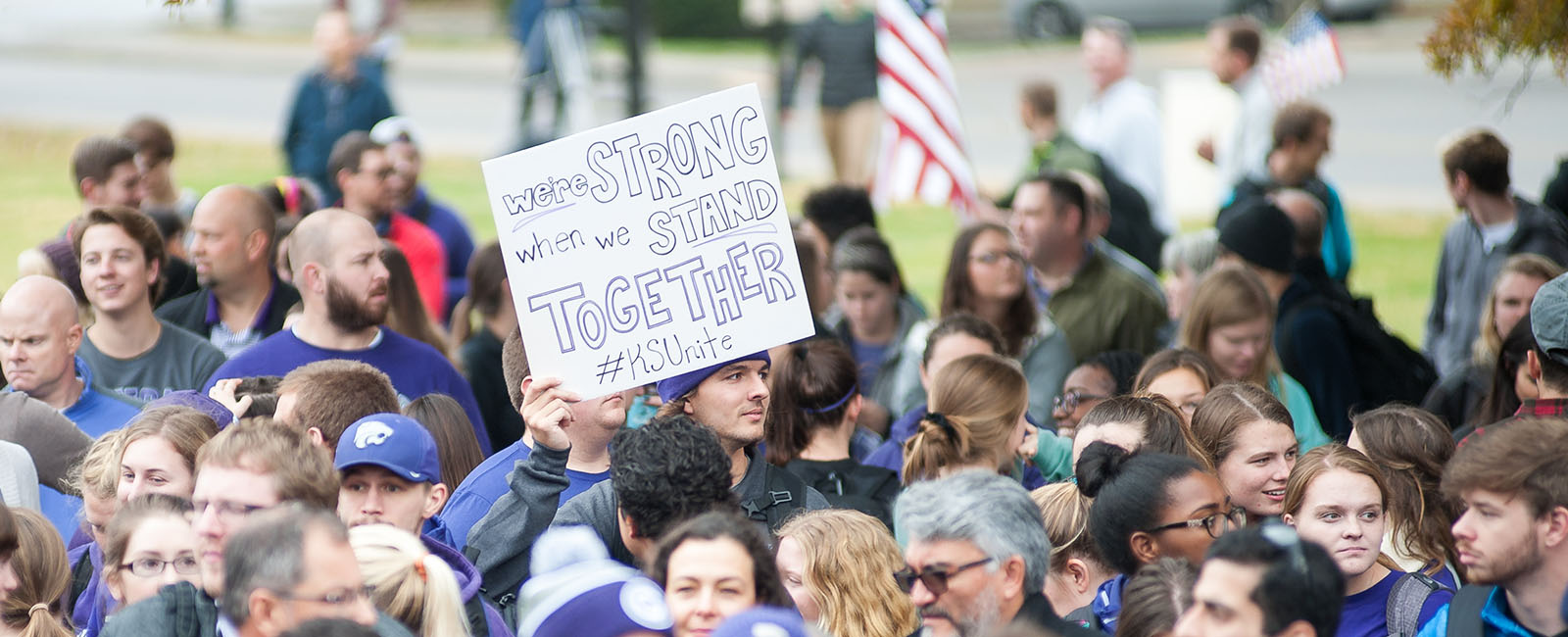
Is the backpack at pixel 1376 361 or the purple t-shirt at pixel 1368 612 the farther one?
the backpack at pixel 1376 361

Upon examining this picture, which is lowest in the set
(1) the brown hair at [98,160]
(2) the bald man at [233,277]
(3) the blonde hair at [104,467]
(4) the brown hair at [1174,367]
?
(4) the brown hair at [1174,367]

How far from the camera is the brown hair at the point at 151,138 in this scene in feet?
33.7

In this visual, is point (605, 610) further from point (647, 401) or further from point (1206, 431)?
point (647, 401)

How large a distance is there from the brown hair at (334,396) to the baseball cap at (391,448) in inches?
15.0

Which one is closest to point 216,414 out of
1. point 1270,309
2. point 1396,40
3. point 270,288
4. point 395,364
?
point 395,364

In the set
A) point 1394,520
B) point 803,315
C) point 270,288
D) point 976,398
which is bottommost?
point 1394,520

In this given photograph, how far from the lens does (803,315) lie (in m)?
5.72

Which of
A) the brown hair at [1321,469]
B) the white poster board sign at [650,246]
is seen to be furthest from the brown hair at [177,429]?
the brown hair at [1321,469]

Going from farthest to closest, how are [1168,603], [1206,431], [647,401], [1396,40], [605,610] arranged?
[1396,40] → [647,401] → [1206,431] → [1168,603] → [605,610]

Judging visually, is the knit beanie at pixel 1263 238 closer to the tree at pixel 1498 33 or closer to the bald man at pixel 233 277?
the tree at pixel 1498 33

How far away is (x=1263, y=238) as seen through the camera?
328 inches

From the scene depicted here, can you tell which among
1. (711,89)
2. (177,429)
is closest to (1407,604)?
(177,429)

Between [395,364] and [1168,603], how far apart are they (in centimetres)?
372

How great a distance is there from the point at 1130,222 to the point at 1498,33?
16.8ft
